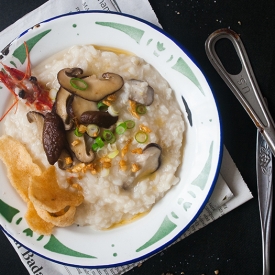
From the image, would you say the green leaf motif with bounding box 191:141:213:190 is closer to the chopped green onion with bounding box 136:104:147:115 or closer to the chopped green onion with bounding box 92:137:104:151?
the chopped green onion with bounding box 136:104:147:115

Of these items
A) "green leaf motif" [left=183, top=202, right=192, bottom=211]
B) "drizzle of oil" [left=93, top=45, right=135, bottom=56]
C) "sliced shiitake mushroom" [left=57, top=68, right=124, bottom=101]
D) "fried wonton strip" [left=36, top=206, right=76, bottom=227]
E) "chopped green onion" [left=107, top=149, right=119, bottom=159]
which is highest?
"drizzle of oil" [left=93, top=45, right=135, bottom=56]

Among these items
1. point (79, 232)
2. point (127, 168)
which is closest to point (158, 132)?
point (127, 168)

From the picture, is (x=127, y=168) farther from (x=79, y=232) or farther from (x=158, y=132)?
(x=79, y=232)

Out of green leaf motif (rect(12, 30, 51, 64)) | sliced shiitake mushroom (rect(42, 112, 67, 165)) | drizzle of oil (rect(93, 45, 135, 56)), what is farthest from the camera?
drizzle of oil (rect(93, 45, 135, 56))

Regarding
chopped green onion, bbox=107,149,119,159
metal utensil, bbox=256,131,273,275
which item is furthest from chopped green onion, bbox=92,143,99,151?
metal utensil, bbox=256,131,273,275

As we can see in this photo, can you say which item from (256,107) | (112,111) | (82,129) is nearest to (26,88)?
(82,129)

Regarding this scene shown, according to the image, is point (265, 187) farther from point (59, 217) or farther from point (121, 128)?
point (59, 217)
